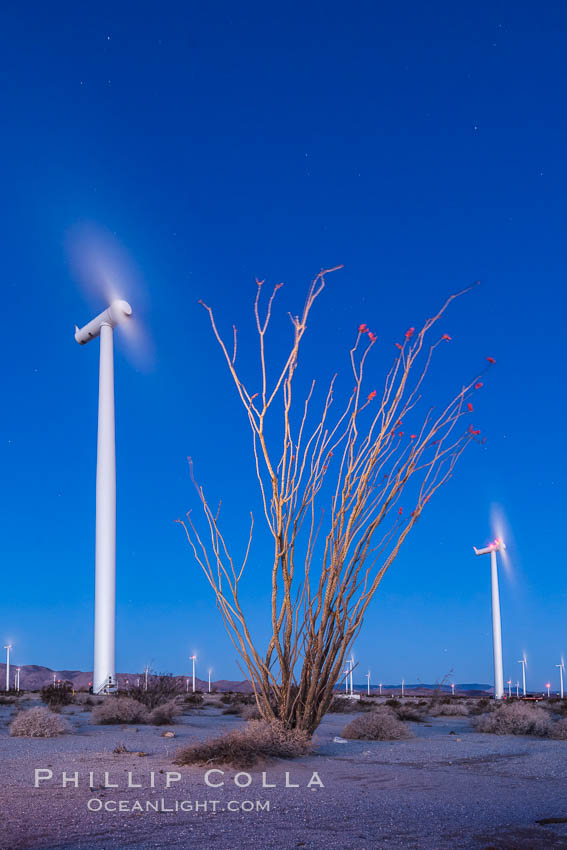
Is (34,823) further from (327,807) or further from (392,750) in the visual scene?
(392,750)

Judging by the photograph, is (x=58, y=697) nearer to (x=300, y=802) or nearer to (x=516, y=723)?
(x=516, y=723)

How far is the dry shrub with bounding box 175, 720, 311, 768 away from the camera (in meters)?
8.32

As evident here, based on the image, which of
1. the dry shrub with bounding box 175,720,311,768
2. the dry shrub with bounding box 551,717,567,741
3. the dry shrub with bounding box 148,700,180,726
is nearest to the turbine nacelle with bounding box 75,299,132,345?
the dry shrub with bounding box 148,700,180,726

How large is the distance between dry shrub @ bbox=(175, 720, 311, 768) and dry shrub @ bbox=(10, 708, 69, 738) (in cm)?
473

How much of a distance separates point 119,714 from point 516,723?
8042 mm

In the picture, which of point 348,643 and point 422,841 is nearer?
point 422,841

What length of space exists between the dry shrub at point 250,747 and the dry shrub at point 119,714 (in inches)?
295

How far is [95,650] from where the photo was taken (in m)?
28.5

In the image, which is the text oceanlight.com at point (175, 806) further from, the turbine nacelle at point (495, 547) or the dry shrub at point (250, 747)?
the turbine nacelle at point (495, 547)

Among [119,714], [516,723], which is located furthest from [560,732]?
[119,714]

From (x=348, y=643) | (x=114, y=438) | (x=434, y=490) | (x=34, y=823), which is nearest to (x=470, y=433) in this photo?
(x=434, y=490)

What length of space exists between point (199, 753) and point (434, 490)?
14.0ft

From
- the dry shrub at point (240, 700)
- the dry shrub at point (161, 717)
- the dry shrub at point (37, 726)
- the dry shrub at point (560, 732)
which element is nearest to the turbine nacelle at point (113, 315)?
the dry shrub at point (240, 700)

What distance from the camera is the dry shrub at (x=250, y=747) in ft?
→ 27.3
